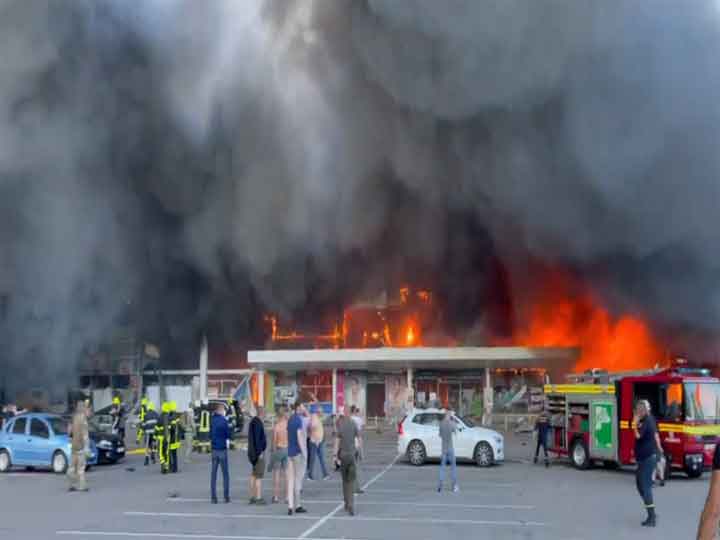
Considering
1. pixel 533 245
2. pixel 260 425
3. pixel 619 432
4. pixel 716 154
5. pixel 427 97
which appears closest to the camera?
pixel 260 425

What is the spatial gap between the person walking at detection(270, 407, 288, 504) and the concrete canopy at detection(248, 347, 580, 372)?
21.7m

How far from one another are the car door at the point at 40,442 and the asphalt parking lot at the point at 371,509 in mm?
506

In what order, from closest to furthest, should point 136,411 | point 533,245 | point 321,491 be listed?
→ 1. point 321,491
2. point 533,245
3. point 136,411

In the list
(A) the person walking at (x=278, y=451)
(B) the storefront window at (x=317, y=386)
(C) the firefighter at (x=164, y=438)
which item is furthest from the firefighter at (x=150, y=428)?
(B) the storefront window at (x=317, y=386)

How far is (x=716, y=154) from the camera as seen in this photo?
25828 mm

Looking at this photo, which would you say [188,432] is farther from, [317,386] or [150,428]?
[317,386]

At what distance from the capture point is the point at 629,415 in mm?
19953

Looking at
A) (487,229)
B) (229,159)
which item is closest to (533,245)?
(487,229)

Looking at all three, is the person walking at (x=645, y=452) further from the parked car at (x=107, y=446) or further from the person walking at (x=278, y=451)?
the parked car at (x=107, y=446)

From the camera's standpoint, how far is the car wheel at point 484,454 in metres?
21.2

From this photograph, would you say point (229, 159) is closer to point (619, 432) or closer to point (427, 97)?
point (427, 97)

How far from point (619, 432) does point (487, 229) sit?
1707 centimetres

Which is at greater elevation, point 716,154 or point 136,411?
point 716,154

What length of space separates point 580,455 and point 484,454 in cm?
218
